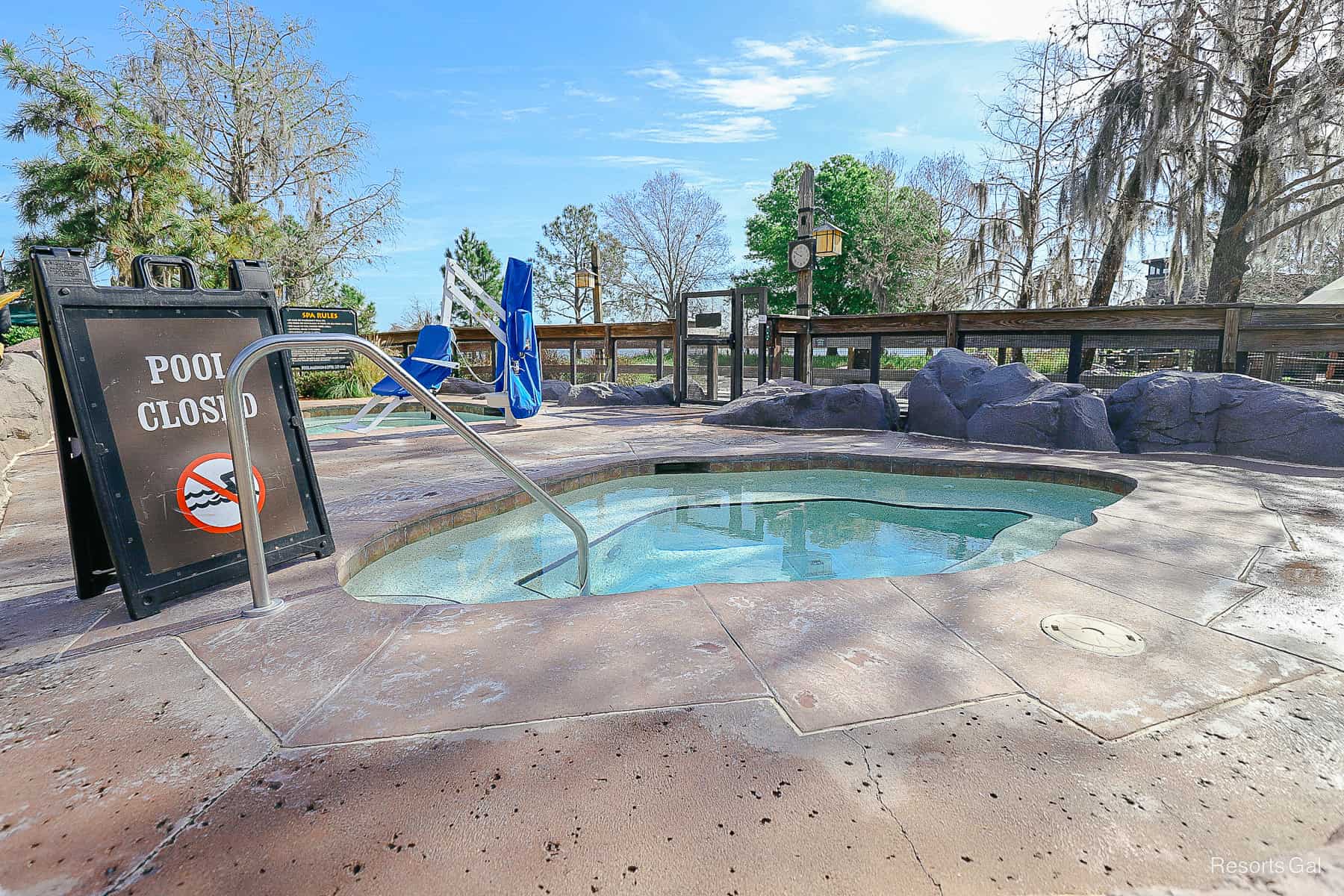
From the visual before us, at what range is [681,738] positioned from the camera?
4.40 feet

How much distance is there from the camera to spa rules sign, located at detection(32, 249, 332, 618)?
6.19 ft

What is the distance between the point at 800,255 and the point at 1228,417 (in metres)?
7.84

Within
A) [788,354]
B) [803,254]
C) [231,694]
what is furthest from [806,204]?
[231,694]

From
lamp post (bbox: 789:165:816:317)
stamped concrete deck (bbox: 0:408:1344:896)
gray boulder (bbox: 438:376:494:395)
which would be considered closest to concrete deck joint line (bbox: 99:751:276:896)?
stamped concrete deck (bbox: 0:408:1344:896)

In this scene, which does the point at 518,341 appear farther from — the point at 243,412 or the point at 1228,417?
the point at 1228,417

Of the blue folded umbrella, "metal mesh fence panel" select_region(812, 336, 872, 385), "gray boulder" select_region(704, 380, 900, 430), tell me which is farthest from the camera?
"metal mesh fence panel" select_region(812, 336, 872, 385)

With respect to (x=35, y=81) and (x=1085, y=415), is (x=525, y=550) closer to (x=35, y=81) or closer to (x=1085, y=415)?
(x=1085, y=415)

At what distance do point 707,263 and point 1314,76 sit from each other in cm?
2101

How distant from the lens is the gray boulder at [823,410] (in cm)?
677

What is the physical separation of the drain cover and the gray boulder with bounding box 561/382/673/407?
8211 mm

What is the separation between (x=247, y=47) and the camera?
50.5 ft

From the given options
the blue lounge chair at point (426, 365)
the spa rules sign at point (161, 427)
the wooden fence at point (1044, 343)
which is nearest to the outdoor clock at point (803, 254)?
the wooden fence at point (1044, 343)

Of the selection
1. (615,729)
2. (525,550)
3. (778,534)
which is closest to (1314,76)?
(778,534)

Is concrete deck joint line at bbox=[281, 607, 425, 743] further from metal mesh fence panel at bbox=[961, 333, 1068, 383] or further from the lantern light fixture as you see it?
the lantern light fixture
